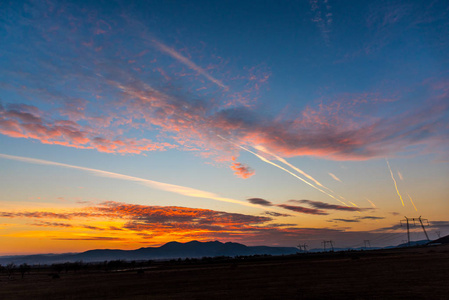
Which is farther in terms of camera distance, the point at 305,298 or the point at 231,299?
the point at 231,299

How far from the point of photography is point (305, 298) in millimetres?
26688

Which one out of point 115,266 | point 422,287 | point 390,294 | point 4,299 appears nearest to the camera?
point 390,294

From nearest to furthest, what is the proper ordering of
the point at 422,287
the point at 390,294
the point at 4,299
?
the point at 390,294
the point at 422,287
the point at 4,299

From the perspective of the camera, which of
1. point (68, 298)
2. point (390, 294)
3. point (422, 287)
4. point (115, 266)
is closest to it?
point (390, 294)

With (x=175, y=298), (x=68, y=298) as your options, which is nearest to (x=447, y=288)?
(x=175, y=298)

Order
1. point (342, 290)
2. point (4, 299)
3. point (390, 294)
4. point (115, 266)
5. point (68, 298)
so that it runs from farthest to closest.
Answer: point (115, 266) → point (4, 299) → point (68, 298) → point (342, 290) → point (390, 294)

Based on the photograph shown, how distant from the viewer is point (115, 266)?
162625 millimetres

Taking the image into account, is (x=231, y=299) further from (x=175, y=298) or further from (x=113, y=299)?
(x=113, y=299)

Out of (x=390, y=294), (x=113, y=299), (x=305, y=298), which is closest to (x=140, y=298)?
(x=113, y=299)

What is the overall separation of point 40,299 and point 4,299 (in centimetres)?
711

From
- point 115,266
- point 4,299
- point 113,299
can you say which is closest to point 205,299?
point 113,299

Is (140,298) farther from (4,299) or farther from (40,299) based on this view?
(4,299)

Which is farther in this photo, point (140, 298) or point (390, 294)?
point (140, 298)

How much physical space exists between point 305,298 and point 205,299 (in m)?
10.6
